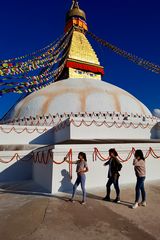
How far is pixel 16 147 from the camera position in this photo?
11.6 m

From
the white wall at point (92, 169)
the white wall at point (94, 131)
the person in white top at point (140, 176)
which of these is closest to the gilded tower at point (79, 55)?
the white wall at point (94, 131)

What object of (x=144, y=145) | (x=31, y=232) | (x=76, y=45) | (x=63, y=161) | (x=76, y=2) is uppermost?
(x=76, y=2)

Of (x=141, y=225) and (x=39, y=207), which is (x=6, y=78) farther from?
(x=141, y=225)

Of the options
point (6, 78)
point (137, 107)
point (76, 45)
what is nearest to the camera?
point (6, 78)

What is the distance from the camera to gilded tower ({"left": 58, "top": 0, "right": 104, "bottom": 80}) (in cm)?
2730

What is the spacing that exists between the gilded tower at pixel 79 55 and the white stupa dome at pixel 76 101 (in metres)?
6.86

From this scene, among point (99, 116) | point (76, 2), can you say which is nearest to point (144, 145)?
point (99, 116)

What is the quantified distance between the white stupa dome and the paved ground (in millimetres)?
12212

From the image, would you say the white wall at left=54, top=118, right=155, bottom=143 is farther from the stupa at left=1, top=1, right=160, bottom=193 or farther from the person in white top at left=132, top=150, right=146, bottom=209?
the person in white top at left=132, top=150, right=146, bottom=209

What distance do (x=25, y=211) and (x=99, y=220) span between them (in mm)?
1911

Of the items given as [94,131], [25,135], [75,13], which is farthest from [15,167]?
[75,13]

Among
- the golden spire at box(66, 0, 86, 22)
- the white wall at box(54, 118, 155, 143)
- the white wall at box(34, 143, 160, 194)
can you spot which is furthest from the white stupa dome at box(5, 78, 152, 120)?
the golden spire at box(66, 0, 86, 22)

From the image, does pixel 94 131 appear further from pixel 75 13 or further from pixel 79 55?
pixel 75 13

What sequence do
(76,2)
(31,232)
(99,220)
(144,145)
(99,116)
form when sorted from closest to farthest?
(31,232) < (99,220) < (144,145) < (99,116) < (76,2)
